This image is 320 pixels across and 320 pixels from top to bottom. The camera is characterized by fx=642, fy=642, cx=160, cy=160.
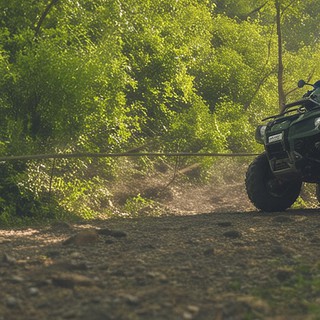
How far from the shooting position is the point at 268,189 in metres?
9.19

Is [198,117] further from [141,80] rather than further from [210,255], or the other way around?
[210,255]

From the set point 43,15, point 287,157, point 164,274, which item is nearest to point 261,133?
point 287,157

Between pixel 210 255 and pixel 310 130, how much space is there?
346 centimetres

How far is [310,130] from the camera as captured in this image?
8031mm

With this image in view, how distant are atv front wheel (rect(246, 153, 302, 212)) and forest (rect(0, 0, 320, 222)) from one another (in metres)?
2.64

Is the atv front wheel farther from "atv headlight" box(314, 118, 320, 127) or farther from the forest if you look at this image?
the forest

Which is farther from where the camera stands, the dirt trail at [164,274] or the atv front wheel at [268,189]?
the atv front wheel at [268,189]

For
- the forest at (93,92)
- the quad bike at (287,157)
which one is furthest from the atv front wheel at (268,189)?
the forest at (93,92)

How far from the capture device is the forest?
30.7ft

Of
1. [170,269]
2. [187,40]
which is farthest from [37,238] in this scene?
[187,40]

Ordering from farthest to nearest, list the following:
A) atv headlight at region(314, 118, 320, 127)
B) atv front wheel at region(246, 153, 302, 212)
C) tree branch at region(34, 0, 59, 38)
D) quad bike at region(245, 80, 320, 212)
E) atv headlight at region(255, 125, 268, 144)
Result: 1. tree branch at region(34, 0, 59, 38)
2. atv front wheel at region(246, 153, 302, 212)
3. atv headlight at region(255, 125, 268, 144)
4. quad bike at region(245, 80, 320, 212)
5. atv headlight at region(314, 118, 320, 127)

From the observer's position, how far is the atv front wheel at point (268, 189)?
909 centimetres

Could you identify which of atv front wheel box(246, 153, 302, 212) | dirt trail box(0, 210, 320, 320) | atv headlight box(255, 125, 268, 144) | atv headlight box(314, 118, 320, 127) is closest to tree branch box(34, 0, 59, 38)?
atv headlight box(255, 125, 268, 144)

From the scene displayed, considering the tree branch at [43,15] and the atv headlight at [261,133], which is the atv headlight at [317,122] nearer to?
the atv headlight at [261,133]
